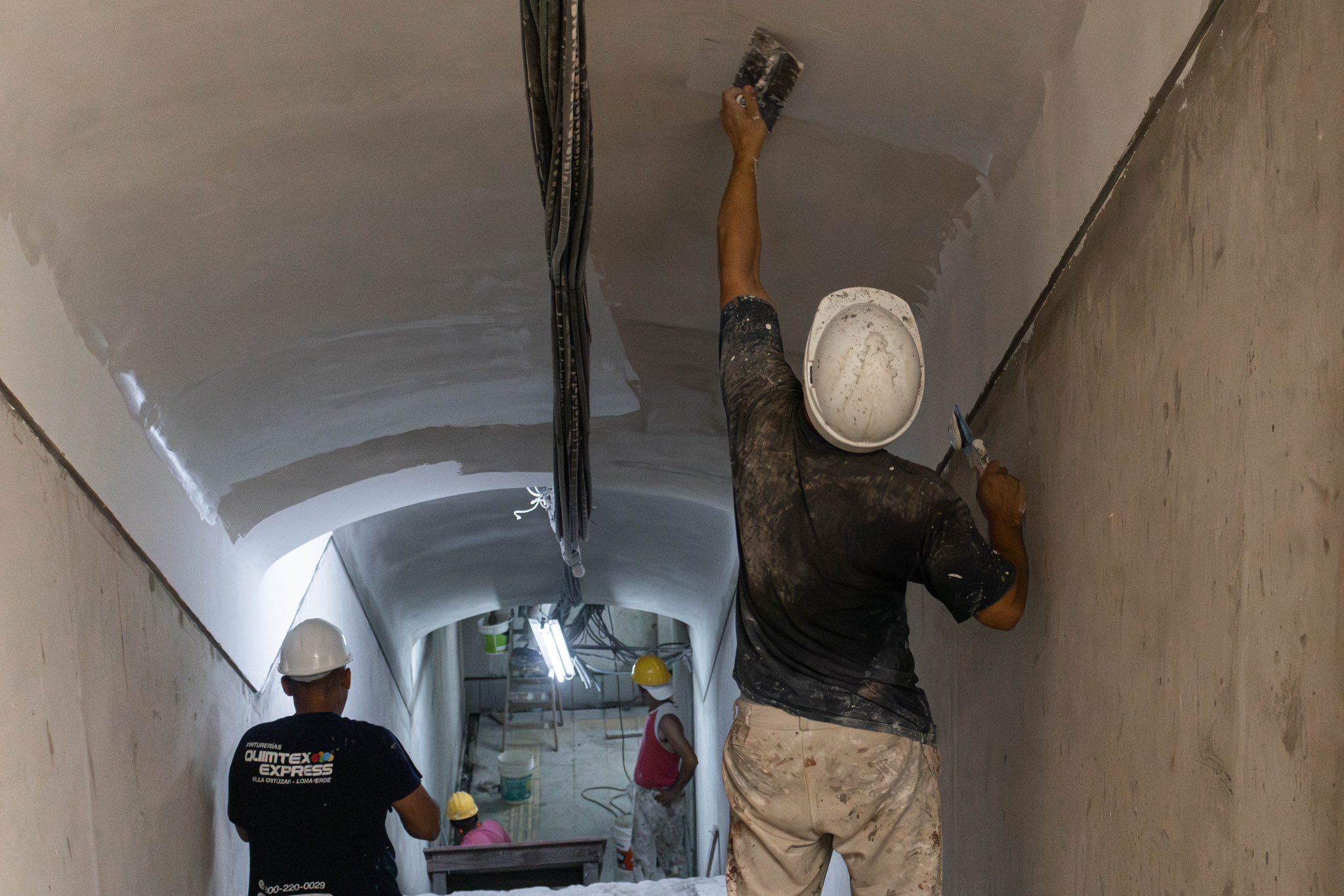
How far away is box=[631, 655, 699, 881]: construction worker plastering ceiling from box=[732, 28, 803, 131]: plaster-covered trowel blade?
560 cm

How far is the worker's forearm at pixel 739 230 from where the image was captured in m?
2.29

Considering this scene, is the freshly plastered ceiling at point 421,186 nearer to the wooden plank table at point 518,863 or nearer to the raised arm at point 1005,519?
the raised arm at point 1005,519

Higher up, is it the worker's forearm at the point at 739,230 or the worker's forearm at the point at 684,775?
the worker's forearm at the point at 739,230

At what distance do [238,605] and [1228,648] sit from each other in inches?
125

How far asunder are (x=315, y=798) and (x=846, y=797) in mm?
1684

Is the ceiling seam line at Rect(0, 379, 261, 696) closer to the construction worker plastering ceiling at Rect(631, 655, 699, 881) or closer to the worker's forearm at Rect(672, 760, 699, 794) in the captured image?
the worker's forearm at Rect(672, 760, 699, 794)

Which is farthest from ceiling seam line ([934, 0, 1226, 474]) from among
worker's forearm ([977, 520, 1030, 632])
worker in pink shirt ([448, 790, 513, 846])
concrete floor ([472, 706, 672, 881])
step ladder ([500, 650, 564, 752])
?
step ladder ([500, 650, 564, 752])

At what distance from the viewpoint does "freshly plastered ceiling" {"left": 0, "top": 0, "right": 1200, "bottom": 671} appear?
184 cm

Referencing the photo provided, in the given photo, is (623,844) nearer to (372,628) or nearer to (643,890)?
(372,628)

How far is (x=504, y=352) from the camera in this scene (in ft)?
11.6

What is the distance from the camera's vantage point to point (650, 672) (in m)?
7.97

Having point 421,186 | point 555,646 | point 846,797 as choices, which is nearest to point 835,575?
point 846,797

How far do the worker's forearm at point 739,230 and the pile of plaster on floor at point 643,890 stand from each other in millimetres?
2939

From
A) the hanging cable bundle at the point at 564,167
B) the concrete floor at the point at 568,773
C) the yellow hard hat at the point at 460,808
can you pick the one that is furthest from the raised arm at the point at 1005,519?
the concrete floor at the point at 568,773
